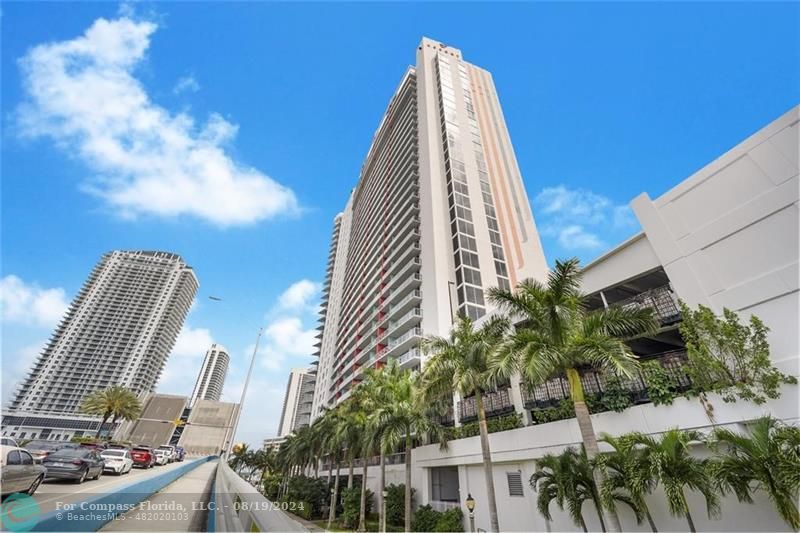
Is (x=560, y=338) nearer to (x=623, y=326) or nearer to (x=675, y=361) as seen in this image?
(x=623, y=326)

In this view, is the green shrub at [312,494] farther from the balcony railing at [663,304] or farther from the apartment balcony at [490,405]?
the balcony railing at [663,304]

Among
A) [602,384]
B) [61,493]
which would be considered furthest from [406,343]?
[61,493]

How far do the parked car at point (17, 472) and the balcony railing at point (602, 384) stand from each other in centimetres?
1535

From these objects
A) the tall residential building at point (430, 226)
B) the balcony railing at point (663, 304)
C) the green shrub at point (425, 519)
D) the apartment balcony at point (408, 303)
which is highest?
the tall residential building at point (430, 226)

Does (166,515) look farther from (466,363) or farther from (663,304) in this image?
(663,304)

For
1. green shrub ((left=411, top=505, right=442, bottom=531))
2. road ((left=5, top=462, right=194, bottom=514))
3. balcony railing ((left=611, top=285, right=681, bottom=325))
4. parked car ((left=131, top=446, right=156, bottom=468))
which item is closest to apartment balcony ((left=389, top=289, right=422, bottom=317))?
green shrub ((left=411, top=505, right=442, bottom=531))

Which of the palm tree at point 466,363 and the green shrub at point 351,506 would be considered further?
the green shrub at point 351,506

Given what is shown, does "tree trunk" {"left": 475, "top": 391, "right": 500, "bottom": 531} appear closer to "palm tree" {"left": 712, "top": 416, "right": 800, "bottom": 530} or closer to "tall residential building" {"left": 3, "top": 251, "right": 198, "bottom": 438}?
"palm tree" {"left": 712, "top": 416, "right": 800, "bottom": 530}

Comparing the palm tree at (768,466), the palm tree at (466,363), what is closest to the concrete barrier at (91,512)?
the palm tree at (466,363)

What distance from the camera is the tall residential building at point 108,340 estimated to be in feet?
452

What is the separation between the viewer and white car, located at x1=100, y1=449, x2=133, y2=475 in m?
16.5

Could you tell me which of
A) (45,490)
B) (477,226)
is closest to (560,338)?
(45,490)

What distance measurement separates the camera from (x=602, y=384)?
48.4 ft

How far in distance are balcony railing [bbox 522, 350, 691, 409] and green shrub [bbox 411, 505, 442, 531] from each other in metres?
10.0
